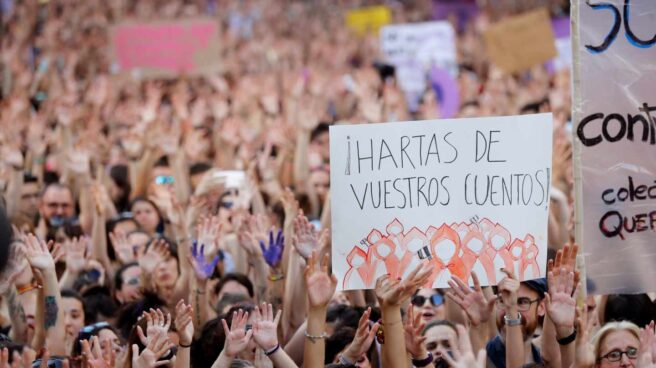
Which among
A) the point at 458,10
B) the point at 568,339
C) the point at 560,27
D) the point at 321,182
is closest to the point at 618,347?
the point at 568,339

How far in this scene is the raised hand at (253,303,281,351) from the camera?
4.52m

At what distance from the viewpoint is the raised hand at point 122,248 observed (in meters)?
6.67

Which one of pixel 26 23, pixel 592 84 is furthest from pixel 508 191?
pixel 26 23

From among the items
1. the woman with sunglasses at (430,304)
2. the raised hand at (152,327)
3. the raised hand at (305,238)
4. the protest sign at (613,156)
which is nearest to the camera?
the raised hand at (152,327)

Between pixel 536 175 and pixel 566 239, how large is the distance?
1.83 m

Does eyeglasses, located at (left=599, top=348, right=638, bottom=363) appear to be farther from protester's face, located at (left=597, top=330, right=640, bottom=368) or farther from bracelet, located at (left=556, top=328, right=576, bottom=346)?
bracelet, located at (left=556, top=328, right=576, bottom=346)

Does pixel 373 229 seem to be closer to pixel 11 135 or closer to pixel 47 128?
pixel 11 135

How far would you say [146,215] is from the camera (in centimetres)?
766

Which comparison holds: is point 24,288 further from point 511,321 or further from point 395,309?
point 511,321

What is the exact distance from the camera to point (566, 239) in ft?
21.9

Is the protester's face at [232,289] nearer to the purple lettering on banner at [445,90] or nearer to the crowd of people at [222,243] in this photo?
the crowd of people at [222,243]

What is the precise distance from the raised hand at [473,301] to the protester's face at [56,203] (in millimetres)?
3746

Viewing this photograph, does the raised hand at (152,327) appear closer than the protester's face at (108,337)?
Yes

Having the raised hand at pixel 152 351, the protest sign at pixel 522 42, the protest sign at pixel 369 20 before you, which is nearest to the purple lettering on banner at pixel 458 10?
the protest sign at pixel 369 20
